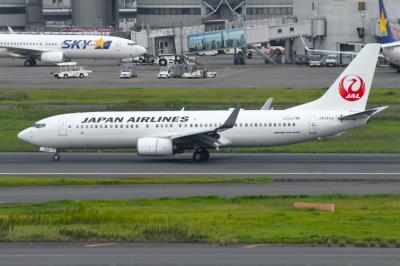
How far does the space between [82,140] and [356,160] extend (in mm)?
15302

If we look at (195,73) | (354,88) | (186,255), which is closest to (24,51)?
(195,73)

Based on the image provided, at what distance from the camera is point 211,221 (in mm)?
39031

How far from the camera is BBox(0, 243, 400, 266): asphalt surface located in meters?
31.2

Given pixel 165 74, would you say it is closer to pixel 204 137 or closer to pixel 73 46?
pixel 73 46

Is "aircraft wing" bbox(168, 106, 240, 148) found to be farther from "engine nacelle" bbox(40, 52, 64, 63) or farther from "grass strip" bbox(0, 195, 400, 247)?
"engine nacelle" bbox(40, 52, 64, 63)

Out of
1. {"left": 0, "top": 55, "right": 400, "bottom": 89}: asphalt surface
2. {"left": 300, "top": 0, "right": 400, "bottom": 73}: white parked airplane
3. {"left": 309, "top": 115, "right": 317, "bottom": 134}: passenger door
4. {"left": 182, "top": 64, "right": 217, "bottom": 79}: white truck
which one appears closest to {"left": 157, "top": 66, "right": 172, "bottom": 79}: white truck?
{"left": 0, "top": 55, "right": 400, "bottom": 89}: asphalt surface

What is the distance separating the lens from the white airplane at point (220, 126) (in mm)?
58812

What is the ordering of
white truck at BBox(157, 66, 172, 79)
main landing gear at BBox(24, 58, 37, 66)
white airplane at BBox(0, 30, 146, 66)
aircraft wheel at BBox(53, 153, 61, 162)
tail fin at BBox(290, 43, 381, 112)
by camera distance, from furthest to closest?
main landing gear at BBox(24, 58, 37, 66)
white airplane at BBox(0, 30, 146, 66)
white truck at BBox(157, 66, 172, 79)
aircraft wheel at BBox(53, 153, 61, 162)
tail fin at BBox(290, 43, 381, 112)

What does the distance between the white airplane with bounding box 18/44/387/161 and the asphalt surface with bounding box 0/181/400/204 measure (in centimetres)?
841

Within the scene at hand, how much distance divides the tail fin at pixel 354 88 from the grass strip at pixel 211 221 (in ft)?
47.8

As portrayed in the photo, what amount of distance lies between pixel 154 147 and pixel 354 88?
37.4 ft

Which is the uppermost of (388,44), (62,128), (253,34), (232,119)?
(253,34)

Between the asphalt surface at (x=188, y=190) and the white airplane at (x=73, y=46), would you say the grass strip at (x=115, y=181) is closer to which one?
the asphalt surface at (x=188, y=190)

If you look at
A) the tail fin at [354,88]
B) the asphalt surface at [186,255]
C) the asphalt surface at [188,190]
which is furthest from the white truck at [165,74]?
the asphalt surface at [186,255]
